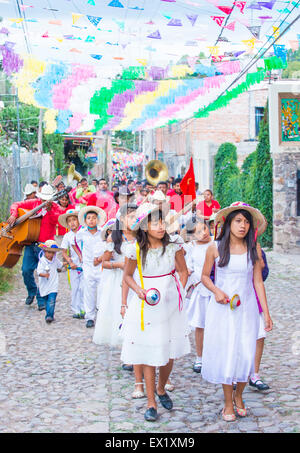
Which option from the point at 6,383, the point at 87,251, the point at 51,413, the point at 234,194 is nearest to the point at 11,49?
the point at 87,251

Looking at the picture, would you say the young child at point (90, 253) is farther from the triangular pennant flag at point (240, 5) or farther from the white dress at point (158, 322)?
the triangular pennant flag at point (240, 5)

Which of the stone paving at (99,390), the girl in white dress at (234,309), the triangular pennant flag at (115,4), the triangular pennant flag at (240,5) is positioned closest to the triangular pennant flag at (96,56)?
the triangular pennant flag at (115,4)

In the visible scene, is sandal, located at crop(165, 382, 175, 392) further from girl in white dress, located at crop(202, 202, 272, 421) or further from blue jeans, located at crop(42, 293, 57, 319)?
blue jeans, located at crop(42, 293, 57, 319)

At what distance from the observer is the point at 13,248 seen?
9.57 meters

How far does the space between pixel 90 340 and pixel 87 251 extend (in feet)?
4.51

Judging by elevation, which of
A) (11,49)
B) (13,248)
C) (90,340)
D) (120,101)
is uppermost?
(11,49)

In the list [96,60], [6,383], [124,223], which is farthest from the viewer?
[96,60]

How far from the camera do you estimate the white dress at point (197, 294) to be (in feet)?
19.8

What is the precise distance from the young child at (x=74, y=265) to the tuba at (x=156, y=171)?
1021cm

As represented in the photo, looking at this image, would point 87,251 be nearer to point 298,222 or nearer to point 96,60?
point 96,60

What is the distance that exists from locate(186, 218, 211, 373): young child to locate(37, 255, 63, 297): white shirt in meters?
2.88

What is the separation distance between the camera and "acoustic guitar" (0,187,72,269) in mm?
9344

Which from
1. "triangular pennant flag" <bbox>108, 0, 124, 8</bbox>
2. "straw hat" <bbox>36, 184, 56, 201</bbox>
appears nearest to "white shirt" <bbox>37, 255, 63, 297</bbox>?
"straw hat" <bbox>36, 184, 56, 201</bbox>

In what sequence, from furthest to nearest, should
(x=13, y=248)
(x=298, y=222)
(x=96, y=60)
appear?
(x=298, y=222) → (x=96, y=60) → (x=13, y=248)
